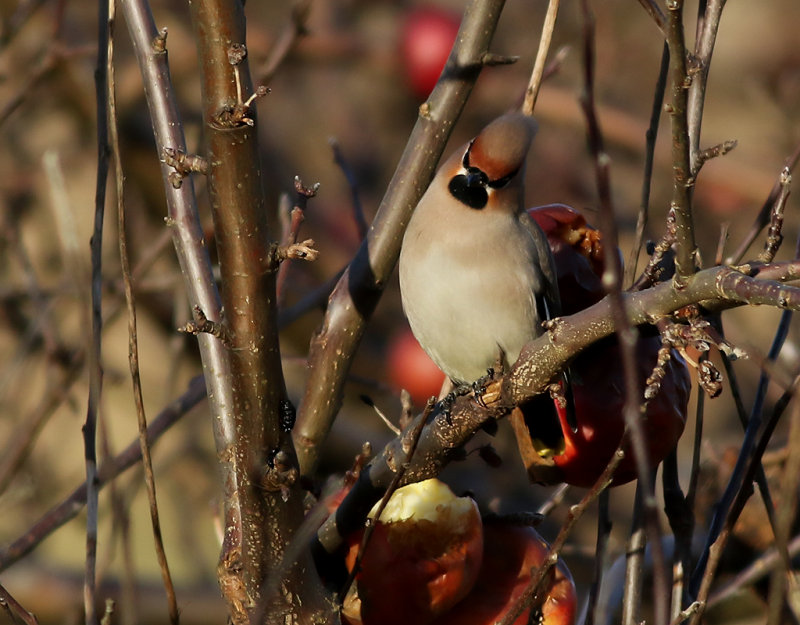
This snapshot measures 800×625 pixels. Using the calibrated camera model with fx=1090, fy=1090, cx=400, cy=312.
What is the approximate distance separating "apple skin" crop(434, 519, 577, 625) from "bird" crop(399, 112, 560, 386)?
0.47 metres

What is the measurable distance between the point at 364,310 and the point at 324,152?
4.65 m

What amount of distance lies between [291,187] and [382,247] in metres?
3.85

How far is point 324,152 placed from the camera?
6633 mm

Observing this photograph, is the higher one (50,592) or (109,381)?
(109,381)

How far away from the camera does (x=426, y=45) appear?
227 inches

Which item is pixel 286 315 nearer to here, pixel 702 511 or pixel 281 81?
pixel 702 511

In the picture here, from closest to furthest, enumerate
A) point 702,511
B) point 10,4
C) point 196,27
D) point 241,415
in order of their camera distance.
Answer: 1. point 196,27
2. point 241,415
3. point 702,511
4. point 10,4

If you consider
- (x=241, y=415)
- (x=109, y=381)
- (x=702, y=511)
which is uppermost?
(x=241, y=415)

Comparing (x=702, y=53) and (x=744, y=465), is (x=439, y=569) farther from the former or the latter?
(x=702, y=53)

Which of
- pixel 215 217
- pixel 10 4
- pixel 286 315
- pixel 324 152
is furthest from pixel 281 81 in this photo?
pixel 215 217

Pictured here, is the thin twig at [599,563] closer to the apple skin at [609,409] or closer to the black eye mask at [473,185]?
the apple skin at [609,409]

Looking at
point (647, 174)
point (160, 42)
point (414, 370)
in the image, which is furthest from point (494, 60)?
point (414, 370)

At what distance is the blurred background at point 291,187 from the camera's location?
4.38 m

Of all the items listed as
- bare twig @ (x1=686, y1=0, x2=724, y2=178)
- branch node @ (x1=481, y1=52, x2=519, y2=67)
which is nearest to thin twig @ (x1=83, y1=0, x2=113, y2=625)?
branch node @ (x1=481, y1=52, x2=519, y2=67)
